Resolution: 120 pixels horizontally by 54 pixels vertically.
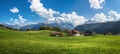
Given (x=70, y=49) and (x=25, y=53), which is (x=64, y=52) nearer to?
(x=70, y=49)

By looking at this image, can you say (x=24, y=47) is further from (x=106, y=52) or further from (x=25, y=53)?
(x=106, y=52)

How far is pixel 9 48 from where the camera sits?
53656mm

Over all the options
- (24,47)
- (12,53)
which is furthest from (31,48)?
(12,53)

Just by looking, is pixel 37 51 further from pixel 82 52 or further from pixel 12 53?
pixel 82 52

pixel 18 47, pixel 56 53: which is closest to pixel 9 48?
pixel 18 47

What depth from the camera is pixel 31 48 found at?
5488 cm

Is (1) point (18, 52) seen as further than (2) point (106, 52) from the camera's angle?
No

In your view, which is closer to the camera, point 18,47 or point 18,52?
point 18,52

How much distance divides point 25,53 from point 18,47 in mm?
6210

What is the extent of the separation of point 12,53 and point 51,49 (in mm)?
8692

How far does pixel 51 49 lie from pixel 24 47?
6513 millimetres

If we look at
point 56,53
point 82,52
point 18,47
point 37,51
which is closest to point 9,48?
point 18,47

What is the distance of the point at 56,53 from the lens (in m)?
50.4

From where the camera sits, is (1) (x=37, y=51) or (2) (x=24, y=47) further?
(2) (x=24, y=47)
